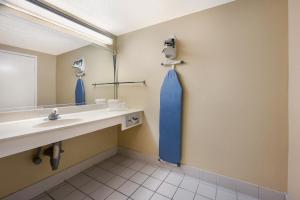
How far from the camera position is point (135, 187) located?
5.02 feet

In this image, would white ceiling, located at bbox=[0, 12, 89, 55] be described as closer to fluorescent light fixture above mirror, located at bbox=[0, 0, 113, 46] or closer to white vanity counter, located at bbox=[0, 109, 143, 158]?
fluorescent light fixture above mirror, located at bbox=[0, 0, 113, 46]

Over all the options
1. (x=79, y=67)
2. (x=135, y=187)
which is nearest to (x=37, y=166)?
(x=135, y=187)

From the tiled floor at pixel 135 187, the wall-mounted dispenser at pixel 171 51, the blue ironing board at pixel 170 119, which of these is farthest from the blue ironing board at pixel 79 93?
the wall-mounted dispenser at pixel 171 51

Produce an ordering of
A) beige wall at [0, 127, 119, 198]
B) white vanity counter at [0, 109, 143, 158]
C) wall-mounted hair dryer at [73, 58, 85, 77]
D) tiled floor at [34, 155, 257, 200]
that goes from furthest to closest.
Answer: wall-mounted hair dryer at [73, 58, 85, 77]
tiled floor at [34, 155, 257, 200]
beige wall at [0, 127, 119, 198]
white vanity counter at [0, 109, 143, 158]

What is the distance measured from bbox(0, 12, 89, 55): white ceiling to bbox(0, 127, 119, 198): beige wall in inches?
42.3

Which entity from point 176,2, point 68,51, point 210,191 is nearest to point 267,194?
point 210,191

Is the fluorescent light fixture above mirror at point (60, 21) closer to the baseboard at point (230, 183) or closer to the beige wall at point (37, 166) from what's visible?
the beige wall at point (37, 166)

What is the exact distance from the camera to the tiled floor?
1.39 meters

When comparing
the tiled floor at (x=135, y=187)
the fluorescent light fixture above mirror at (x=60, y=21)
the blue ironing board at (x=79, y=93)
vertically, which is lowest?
the tiled floor at (x=135, y=187)

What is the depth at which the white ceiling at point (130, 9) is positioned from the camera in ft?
4.85

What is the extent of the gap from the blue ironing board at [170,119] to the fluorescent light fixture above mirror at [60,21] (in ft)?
3.80

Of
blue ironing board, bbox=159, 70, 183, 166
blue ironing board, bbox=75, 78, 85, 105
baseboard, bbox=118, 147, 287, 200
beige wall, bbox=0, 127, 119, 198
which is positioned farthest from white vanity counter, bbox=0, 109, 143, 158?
baseboard, bbox=118, 147, 287, 200

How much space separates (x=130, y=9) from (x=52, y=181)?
84.9 inches

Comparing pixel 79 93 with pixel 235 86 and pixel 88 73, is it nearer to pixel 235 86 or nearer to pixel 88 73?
pixel 88 73
